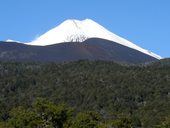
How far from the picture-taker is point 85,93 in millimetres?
194875

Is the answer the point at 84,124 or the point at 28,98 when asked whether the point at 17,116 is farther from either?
the point at 28,98

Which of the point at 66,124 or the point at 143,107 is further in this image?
the point at 143,107

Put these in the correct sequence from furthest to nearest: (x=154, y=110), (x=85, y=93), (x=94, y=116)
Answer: (x=85, y=93), (x=154, y=110), (x=94, y=116)

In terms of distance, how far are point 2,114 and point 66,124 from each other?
58301 millimetres

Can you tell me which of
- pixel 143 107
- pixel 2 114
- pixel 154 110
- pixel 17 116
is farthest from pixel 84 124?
pixel 143 107

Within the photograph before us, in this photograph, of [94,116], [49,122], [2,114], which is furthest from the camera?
[2,114]

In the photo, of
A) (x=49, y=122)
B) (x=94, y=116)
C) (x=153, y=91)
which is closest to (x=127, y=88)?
(x=153, y=91)

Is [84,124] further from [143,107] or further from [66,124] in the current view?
[143,107]

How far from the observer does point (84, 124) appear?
273ft

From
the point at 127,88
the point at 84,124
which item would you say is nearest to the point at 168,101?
the point at 127,88

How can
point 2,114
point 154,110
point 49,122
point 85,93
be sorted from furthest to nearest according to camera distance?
point 85,93, point 154,110, point 2,114, point 49,122

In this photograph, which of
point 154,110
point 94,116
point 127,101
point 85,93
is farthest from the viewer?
point 85,93

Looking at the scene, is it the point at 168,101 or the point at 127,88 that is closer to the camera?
the point at 168,101

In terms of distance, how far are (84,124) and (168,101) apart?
89.3 meters
